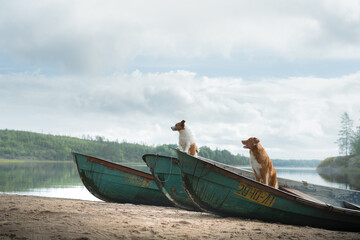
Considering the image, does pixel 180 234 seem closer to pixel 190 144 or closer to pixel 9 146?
pixel 190 144

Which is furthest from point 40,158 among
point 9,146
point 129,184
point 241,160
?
point 129,184

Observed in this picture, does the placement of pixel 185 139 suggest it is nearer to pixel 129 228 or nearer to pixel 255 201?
pixel 255 201

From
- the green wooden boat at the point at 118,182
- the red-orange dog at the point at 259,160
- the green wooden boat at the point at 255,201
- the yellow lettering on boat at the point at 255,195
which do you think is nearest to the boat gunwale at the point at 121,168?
the green wooden boat at the point at 118,182

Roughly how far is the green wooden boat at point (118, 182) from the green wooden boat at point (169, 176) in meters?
1.24

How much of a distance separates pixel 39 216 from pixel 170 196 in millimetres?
3746

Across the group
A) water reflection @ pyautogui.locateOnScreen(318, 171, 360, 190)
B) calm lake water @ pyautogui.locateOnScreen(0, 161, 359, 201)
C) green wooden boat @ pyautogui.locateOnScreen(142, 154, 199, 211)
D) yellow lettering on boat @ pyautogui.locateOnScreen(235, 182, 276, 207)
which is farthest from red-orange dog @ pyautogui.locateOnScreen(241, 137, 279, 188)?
water reflection @ pyautogui.locateOnScreen(318, 171, 360, 190)

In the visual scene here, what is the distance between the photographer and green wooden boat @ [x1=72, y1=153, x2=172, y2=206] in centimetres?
1058

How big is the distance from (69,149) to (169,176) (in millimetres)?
131586

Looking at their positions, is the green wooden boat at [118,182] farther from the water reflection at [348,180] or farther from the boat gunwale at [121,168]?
the water reflection at [348,180]

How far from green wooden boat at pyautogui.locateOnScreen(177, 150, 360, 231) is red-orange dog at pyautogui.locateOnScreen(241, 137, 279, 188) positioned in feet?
2.50

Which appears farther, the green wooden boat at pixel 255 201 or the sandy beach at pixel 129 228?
the green wooden boat at pixel 255 201

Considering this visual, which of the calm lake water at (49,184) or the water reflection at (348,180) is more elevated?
the water reflection at (348,180)

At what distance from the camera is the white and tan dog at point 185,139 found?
9477 mm

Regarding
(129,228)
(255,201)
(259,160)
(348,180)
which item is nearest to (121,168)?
(259,160)
